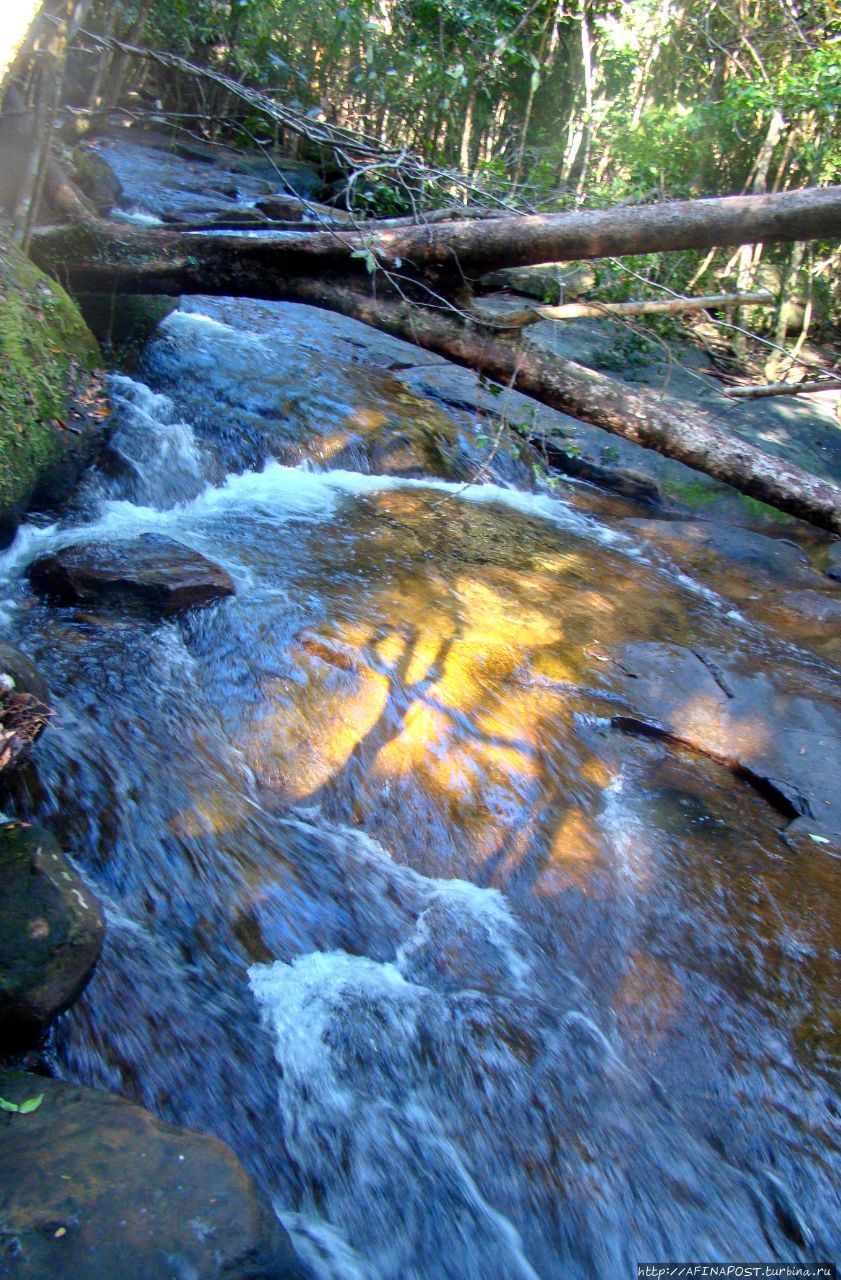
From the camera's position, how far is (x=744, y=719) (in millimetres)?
4832

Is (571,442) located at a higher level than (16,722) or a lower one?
higher

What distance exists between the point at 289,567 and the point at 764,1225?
384cm

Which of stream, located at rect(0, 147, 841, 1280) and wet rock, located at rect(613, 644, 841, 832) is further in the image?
wet rock, located at rect(613, 644, 841, 832)

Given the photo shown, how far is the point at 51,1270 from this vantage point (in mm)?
1775

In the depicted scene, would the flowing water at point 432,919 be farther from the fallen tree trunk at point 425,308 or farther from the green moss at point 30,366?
the fallen tree trunk at point 425,308

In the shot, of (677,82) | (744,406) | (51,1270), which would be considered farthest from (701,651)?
(677,82)

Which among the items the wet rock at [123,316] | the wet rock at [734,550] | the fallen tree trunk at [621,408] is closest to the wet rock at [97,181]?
the wet rock at [123,316]

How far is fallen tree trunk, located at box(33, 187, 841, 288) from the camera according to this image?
15.2ft

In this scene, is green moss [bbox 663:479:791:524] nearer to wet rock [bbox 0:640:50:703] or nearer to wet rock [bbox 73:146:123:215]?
wet rock [bbox 73:146:123:215]

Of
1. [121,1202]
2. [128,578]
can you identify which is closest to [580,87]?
[128,578]

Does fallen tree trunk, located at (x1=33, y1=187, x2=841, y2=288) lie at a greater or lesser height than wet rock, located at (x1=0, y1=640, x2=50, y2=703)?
greater

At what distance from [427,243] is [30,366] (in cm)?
233

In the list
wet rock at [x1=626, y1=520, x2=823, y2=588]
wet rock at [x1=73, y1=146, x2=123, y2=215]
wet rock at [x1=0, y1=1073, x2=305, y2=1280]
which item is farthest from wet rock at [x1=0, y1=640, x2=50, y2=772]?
wet rock at [x1=73, y1=146, x2=123, y2=215]

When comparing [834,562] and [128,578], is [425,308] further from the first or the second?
[834,562]
